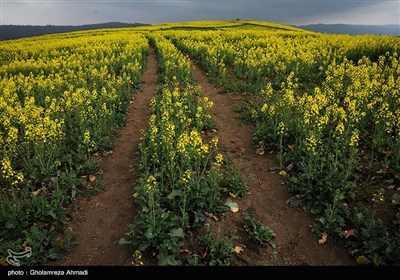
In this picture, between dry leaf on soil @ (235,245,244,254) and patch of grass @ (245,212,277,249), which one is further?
patch of grass @ (245,212,277,249)

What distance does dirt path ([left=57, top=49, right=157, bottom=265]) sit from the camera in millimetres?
5957

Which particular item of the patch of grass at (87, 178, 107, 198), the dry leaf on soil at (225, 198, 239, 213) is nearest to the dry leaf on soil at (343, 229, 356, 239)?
the dry leaf on soil at (225, 198, 239, 213)

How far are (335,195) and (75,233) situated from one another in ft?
18.4

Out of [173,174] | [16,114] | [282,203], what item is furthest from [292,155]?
[16,114]

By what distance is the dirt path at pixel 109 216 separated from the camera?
5.96 m

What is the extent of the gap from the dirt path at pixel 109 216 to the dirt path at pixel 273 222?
2192mm

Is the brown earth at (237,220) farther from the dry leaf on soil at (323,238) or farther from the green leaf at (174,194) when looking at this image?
the green leaf at (174,194)

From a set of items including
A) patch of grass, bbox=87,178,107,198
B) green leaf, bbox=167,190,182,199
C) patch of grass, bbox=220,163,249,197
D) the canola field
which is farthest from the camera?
patch of grass, bbox=87,178,107,198

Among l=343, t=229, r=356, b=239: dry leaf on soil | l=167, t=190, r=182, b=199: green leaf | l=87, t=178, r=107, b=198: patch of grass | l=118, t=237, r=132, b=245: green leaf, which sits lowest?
l=343, t=229, r=356, b=239: dry leaf on soil

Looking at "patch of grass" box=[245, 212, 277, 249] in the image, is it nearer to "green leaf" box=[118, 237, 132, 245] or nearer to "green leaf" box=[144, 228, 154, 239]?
"green leaf" box=[144, 228, 154, 239]

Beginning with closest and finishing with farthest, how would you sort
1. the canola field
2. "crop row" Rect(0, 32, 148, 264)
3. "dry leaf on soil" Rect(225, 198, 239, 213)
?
the canola field
"crop row" Rect(0, 32, 148, 264)
"dry leaf on soil" Rect(225, 198, 239, 213)

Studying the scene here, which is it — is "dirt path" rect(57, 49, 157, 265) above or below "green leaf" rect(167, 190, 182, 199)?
below

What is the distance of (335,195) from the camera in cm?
664

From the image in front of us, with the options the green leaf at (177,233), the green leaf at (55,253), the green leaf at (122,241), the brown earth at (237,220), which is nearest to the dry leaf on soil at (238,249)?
the brown earth at (237,220)
